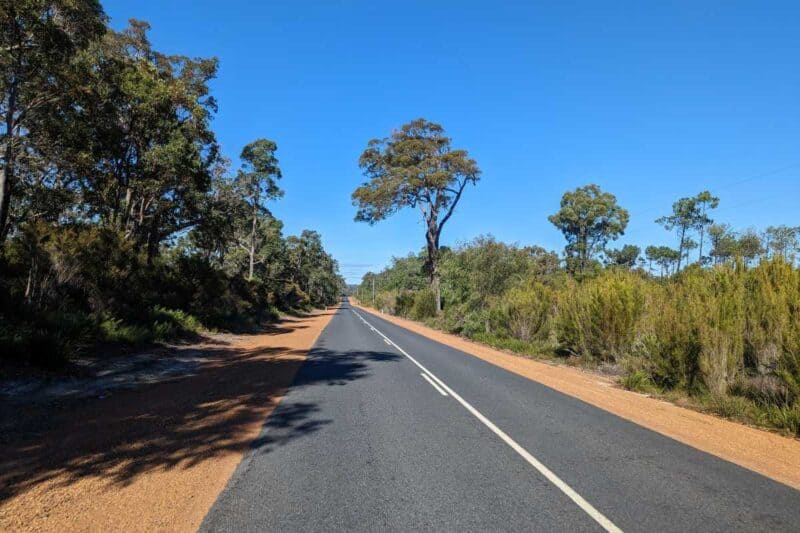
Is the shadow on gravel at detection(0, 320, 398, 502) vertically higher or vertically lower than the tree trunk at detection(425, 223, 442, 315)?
lower

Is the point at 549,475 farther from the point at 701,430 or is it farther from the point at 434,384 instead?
the point at 434,384

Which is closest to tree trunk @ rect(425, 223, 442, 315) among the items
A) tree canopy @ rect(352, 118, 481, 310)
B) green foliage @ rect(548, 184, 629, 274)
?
tree canopy @ rect(352, 118, 481, 310)

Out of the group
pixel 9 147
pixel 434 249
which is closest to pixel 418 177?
pixel 434 249

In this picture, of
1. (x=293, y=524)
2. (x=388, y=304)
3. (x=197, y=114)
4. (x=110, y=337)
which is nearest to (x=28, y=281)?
(x=110, y=337)

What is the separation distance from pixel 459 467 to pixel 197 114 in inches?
742

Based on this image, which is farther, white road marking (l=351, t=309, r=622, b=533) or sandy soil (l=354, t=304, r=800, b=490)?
sandy soil (l=354, t=304, r=800, b=490)

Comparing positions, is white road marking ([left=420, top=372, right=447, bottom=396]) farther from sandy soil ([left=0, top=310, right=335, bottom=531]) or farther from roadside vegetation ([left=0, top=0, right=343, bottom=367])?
roadside vegetation ([left=0, top=0, right=343, bottom=367])

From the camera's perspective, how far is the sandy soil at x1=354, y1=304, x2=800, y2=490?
5555 mm

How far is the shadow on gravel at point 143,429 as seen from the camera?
4.73m

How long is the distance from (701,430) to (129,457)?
7991mm

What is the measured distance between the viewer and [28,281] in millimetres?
11656

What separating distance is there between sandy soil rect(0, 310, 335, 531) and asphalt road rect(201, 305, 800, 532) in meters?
0.35

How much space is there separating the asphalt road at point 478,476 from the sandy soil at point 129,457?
1.16 feet

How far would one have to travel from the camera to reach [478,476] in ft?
15.6
